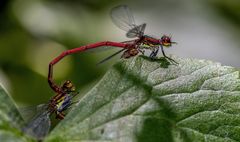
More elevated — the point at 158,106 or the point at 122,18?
the point at 122,18

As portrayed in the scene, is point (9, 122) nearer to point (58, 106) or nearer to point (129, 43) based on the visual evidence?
point (58, 106)

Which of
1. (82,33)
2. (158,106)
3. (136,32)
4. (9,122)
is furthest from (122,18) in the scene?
(9,122)

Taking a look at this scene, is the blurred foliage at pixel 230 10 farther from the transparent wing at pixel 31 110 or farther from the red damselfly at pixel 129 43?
the transparent wing at pixel 31 110

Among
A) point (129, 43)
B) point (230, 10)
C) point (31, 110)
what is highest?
point (230, 10)

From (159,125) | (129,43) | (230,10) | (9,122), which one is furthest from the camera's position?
(230,10)

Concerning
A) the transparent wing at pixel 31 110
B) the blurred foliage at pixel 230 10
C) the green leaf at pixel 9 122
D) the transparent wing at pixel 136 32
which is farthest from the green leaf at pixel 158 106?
the blurred foliage at pixel 230 10

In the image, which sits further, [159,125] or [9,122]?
[159,125]

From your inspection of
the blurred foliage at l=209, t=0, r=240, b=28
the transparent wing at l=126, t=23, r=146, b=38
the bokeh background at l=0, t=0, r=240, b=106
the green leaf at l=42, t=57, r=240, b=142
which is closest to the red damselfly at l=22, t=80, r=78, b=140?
the green leaf at l=42, t=57, r=240, b=142

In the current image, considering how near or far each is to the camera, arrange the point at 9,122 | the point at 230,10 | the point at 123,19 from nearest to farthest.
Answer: the point at 9,122 → the point at 123,19 → the point at 230,10
